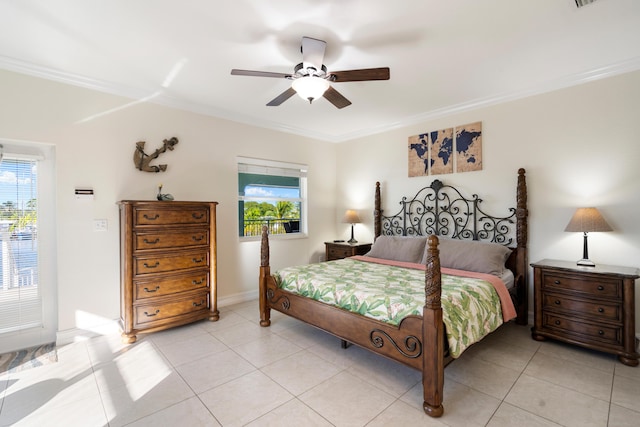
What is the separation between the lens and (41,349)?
279 cm

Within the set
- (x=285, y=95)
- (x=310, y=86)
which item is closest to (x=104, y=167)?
(x=285, y=95)

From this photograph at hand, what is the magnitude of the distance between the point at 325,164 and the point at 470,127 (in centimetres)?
240

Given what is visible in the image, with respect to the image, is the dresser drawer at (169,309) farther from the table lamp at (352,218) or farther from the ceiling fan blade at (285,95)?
the table lamp at (352,218)

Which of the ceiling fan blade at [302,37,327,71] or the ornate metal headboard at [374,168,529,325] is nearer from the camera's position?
the ceiling fan blade at [302,37,327,71]

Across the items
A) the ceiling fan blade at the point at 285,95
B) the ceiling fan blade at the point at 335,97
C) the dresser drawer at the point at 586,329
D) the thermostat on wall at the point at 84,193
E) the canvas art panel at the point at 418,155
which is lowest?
the dresser drawer at the point at 586,329

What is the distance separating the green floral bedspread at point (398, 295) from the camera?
2.11 m

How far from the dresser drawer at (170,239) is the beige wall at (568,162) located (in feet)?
10.5

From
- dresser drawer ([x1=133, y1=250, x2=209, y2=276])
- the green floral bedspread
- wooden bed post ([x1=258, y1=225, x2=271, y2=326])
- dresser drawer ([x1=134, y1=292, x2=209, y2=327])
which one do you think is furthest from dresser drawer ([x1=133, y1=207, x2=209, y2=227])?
the green floral bedspread

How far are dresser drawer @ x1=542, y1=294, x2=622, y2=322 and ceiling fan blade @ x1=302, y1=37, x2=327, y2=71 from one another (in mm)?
2988

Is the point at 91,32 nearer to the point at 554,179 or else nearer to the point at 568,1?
the point at 568,1

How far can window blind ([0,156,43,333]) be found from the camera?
272 centimetres

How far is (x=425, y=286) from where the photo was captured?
1877 mm

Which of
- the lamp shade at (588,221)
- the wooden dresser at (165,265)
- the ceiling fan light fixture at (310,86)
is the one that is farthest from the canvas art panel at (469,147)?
the wooden dresser at (165,265)

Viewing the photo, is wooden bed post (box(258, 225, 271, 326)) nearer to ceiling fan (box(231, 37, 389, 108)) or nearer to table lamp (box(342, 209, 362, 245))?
ceiling fan (box(231, 37, 389, 108))
